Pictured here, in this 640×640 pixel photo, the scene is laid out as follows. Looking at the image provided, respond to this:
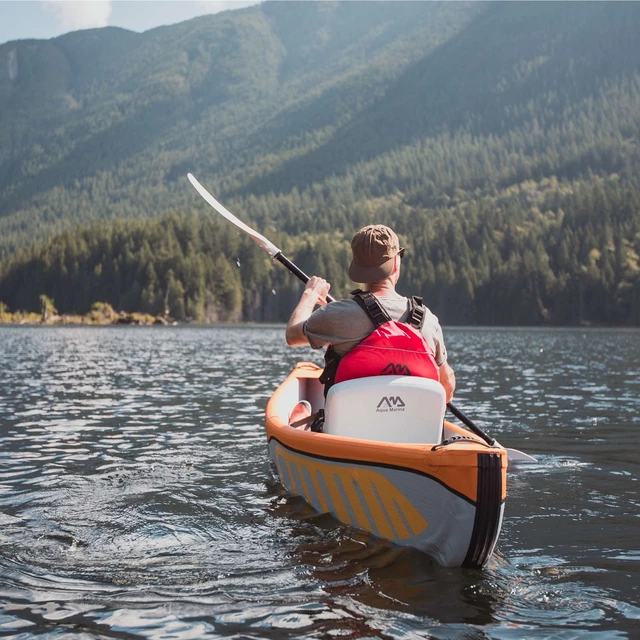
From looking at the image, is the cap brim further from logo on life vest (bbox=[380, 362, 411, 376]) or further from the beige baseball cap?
logo on life vest (bbox=[380, 362, 411, 376])

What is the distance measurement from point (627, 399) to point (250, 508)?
1455 cm

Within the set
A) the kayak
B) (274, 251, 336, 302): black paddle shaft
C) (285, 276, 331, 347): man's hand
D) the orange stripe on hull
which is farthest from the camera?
(274, 251, 336, 302): black paddle shaft

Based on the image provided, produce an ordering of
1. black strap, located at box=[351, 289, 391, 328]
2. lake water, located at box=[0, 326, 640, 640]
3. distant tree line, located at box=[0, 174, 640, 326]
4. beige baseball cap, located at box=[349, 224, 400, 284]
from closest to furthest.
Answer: lake water, located at box=[0, 326, 640, 640], black strap, located at box=[351, 289, 391, 328], beige baseball cap, located at box=[349, 224, 400, 284], distant tree line, located at box=[0, 174, 640, 326]

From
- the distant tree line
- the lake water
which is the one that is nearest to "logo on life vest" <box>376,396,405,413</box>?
the lake water

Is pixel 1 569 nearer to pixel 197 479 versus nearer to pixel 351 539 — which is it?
pixel 351 539

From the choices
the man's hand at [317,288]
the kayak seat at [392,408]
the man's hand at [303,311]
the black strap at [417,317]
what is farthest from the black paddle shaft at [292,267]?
the black strap at [417,317]

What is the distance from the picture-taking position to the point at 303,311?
8336 mm

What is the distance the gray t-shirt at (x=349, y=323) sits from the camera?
7.57 metres

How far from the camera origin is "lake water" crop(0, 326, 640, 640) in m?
5.82

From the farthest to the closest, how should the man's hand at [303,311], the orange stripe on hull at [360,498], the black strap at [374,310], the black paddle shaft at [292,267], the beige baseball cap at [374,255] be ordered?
the black paddle shaft at [292,267] → the man's hand at [303,311] → the beige baseball cap at [374,255] → the black strap at [374,310] → the orange stripe on hull at [360,498]

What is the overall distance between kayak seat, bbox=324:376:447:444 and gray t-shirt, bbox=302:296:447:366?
1.36ft

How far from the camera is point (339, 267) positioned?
160750mm

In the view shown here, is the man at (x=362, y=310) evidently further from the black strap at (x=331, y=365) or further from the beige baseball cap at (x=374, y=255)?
the black strap at (x=331, y=365)

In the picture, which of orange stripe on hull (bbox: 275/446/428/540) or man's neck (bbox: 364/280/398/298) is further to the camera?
man's neck (bbox: 364/280/398/298)
